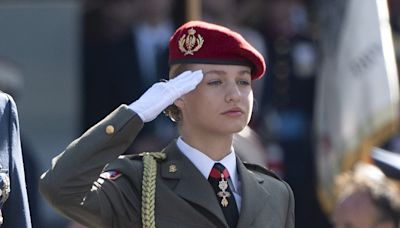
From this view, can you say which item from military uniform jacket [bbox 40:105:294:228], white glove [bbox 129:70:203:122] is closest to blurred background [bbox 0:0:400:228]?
military uniform jacket [bbox 40:105:294:228]

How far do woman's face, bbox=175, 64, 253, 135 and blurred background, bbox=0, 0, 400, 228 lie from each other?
3.59m

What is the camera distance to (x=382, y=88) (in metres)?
7.83

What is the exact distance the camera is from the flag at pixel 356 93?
25.8ft

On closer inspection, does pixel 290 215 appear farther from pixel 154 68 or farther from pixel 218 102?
pixel 154 68

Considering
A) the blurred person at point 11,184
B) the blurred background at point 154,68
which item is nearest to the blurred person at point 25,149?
the blurred background at point 154,68

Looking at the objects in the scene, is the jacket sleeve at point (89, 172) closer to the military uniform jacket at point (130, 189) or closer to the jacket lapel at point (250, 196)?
the military uniform jacket at point (130, 189)

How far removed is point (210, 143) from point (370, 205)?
1.19m

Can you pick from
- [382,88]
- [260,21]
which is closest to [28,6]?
[260,21]

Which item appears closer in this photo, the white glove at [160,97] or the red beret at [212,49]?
the white glove at [160,97]

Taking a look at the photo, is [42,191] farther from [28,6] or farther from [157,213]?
[28,6]

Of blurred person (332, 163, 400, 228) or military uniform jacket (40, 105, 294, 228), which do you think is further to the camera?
blurred person (332, 163, 400, 228)

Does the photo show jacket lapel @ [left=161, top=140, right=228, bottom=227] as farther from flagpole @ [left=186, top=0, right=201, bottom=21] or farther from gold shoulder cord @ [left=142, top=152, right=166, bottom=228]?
flagpole @ [left=186, top=0, right=201, bottom=21]

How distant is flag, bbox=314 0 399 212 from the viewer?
7863 millimetres

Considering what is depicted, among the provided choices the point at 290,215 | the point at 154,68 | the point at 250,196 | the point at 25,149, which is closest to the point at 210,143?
the point at 250,196
